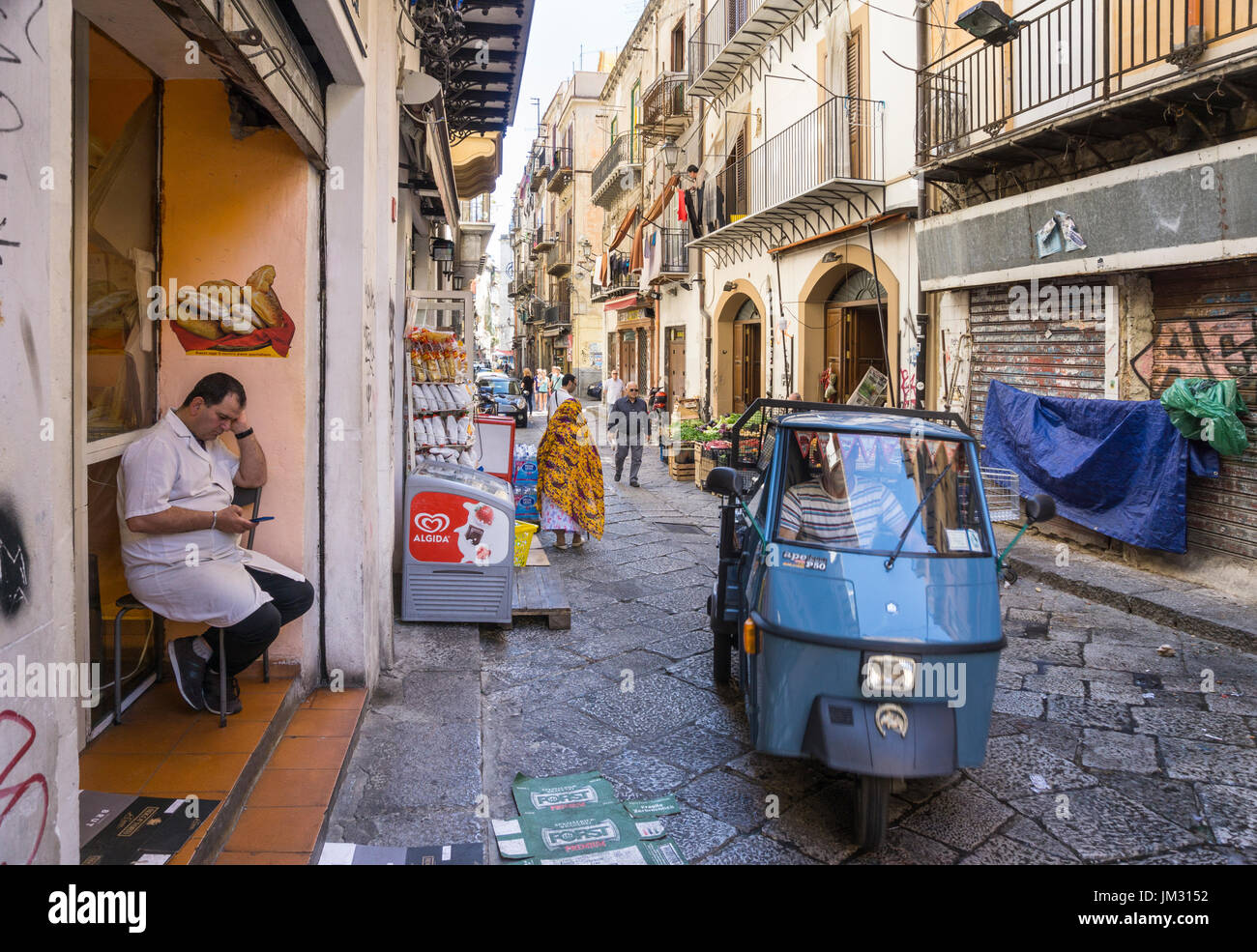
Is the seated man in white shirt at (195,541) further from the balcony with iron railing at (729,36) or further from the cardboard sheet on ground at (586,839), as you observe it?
the balcony with iron railing at (729,36)

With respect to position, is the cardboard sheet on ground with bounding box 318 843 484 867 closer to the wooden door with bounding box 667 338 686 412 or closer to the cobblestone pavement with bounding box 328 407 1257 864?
the cobblestone pavement with bounding box 328 407 1257 864

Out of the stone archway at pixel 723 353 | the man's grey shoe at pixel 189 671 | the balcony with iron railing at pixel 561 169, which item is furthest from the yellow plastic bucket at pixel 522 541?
the balcony with iron railing at pixel 561 169

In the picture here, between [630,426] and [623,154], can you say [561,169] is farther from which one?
[630,426]

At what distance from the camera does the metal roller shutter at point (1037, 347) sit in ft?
29.9

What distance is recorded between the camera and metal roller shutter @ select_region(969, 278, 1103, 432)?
9117mm

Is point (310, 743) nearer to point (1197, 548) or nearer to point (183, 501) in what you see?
point (183, 501)

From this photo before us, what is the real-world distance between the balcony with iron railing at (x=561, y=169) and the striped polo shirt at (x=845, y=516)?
134ft

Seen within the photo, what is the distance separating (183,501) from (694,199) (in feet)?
61.3

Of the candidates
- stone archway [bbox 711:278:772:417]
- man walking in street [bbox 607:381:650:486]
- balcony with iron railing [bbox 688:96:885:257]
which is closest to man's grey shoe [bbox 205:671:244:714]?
man walking in street [bbox 607:381:650:486]

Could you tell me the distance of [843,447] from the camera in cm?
414

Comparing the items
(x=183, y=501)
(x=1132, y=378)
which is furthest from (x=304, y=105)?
(x=1132, y=378)

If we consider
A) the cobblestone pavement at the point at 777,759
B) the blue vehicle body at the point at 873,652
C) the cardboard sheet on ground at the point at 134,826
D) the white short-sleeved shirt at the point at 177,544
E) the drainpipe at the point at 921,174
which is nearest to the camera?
the cardboard sheet on ground at the point at 134,826

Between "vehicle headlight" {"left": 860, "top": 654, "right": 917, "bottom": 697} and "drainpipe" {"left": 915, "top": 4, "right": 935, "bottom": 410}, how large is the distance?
26.3 ft

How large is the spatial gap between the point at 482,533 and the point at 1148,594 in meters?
5.14
